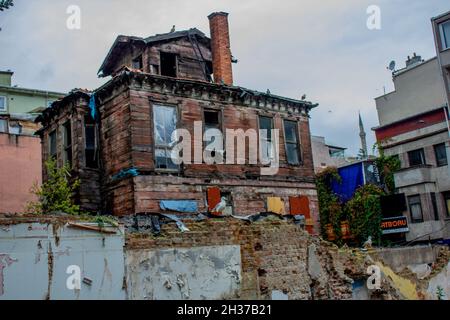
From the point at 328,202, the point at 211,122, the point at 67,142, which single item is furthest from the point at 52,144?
the point at 328,202

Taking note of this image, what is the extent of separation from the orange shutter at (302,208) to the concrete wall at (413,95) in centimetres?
1423

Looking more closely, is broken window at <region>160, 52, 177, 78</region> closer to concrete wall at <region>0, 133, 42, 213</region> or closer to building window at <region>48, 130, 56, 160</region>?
building window at <region>48, 130, 56, 160</region>

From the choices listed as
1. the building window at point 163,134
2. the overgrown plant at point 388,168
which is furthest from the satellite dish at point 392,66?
the building window at point 163,134

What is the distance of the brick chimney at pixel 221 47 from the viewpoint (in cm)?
2259

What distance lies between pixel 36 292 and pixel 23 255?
848 millimetres

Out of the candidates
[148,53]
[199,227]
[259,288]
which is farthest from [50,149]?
[259,288]

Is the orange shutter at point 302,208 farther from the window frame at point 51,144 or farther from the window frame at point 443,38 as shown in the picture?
the window frame at point 443,38

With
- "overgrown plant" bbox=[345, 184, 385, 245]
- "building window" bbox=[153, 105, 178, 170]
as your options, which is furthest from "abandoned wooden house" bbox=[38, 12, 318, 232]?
"overgrown plant" bbox=[345, 184, 385, 245]

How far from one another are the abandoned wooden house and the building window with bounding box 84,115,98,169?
4 cm

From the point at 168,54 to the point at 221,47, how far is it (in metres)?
2.43

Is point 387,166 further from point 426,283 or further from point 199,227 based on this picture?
point 199,227

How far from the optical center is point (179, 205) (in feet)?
63.8

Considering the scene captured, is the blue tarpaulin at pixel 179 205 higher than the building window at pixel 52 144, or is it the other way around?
the building window at pixel 52 144

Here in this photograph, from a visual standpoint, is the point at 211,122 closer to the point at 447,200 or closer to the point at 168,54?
the point at 168,54
